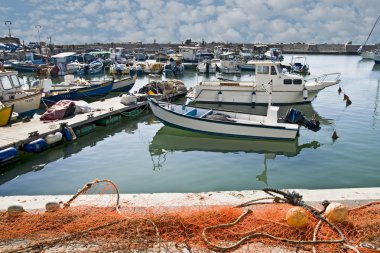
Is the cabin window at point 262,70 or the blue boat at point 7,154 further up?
the cabin window at point 262,70

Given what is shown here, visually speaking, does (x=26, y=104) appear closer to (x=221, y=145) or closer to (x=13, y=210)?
(x=221, y=145)

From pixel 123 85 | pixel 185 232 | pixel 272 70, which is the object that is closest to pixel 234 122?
pixel 272 70

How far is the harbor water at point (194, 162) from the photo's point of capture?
1094 centimetres

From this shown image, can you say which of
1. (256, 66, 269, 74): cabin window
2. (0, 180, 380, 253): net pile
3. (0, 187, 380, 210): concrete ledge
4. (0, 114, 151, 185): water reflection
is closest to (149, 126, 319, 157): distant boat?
(0, 114, 151, 185): water reflection

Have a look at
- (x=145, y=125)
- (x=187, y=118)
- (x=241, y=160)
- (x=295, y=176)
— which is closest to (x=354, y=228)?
(x=295, y=176)

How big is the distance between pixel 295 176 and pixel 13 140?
11512mm

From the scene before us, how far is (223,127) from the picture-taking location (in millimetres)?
15500

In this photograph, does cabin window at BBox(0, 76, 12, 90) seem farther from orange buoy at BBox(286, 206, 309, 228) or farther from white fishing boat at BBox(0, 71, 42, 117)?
orange buoy at BBox(286, 206, 309, 228)

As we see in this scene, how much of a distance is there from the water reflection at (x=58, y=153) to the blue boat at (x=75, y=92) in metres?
6.62

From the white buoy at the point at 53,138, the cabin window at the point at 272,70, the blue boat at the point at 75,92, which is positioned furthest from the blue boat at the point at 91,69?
the white buoy at the point at 53,138

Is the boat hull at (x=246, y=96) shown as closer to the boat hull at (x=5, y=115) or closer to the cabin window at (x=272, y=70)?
the cabin window at (x=272, y=70)

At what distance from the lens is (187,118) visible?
627 inches

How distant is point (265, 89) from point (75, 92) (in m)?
14.9

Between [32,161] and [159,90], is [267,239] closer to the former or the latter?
[32,161]
